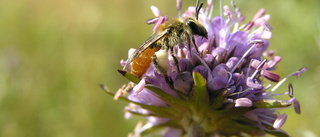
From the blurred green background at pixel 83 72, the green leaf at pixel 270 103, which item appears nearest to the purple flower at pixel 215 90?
the green leaf at pixel 270 103

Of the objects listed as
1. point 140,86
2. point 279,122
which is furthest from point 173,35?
point 279,122

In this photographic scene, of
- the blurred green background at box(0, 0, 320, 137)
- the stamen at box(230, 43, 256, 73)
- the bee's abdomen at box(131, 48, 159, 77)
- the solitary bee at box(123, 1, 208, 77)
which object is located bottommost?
the blurred green background at box(0, 0, 320, 137)

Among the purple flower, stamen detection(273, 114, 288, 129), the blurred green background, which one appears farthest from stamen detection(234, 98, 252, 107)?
the blurred green background

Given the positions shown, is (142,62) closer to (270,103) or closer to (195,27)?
(195,27)

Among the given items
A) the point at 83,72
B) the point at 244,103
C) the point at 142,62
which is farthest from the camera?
the point at 83,72

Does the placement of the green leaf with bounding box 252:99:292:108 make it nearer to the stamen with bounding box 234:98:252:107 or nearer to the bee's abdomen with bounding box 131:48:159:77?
the stamen with bounding box 234:98:252:107

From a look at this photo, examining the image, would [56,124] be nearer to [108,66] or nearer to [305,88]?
[108,66]
